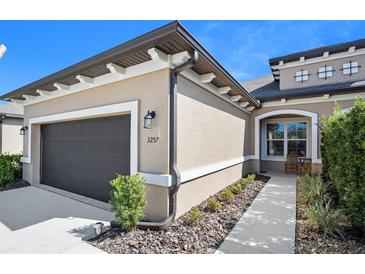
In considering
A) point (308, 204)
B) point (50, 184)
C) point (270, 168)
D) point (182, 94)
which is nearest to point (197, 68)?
point (182, 94)

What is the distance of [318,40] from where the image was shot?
9.10 m

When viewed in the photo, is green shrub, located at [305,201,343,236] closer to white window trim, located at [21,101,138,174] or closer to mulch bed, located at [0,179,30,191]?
white window trim, located at [21,101,138,174]

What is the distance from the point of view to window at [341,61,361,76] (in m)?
8.55

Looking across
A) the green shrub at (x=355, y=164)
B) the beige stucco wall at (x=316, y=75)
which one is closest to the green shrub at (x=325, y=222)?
the green shrub at (x=355, y=164)

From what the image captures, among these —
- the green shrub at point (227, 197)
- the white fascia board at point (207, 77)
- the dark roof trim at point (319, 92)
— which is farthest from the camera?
the dark roof trim at point (319, 92)

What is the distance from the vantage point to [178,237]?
3318 mm

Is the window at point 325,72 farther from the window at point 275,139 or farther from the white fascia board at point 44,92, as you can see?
the white fascia board at point 44,92

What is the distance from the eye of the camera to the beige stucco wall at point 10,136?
10.3 metres

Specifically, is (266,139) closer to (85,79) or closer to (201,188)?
(201,188)

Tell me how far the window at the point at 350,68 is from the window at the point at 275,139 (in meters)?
3.47

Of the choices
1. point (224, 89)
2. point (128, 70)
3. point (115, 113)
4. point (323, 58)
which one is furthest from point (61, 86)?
point (323, 58)

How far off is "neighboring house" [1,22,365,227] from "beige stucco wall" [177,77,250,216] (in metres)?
0.02

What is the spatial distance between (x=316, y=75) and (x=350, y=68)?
49.5 inches
